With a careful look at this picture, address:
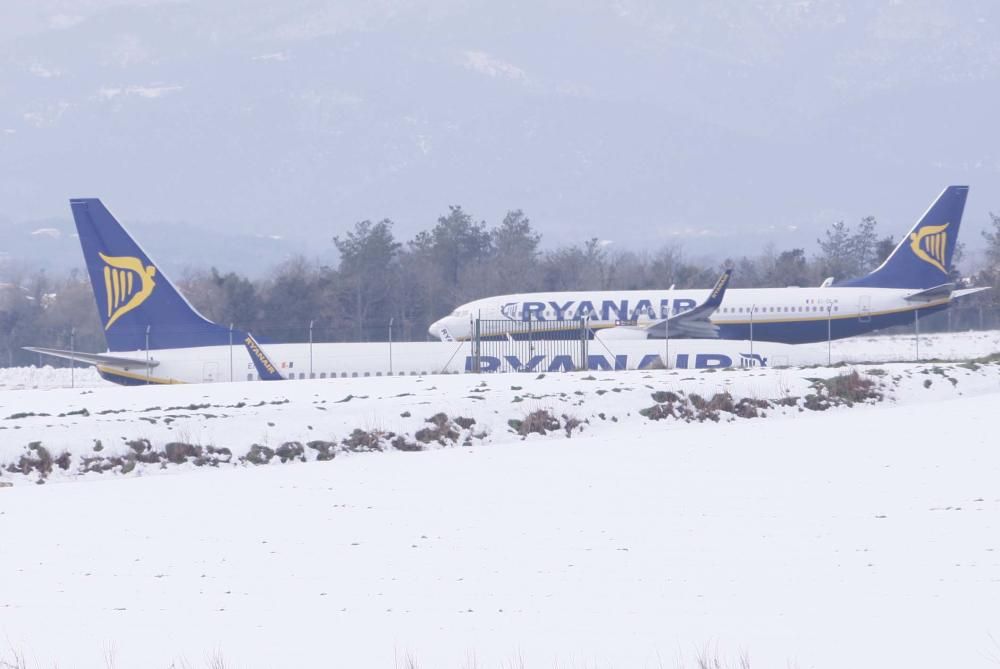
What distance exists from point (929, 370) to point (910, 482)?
14512mm

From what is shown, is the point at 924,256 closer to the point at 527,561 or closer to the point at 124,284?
the point at 124,284

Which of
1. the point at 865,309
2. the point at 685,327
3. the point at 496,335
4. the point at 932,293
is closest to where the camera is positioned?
the point at 496,335

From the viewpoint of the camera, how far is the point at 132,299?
44.7 metres

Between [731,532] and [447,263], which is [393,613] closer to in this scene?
[731,532]

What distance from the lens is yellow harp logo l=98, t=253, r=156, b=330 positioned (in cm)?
4462

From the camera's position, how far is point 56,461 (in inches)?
894

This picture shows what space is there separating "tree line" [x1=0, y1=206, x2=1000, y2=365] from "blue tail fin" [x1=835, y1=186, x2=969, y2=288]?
14519 millimetres

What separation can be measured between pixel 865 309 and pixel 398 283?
1556 inches

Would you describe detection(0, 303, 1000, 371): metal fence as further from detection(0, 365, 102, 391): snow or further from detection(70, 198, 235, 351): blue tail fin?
detection(70, 198, 235, 351): blue tail fin

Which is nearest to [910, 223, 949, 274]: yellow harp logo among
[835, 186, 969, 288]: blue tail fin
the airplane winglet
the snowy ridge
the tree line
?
[835, 186, 969, 288]: blue tail fin

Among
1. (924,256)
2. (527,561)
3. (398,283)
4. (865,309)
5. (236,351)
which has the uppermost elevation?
(398,283)

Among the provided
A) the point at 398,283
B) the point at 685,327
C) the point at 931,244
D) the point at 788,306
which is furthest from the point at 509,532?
the point at 398,283

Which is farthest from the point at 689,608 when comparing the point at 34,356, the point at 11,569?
the point at 34,356

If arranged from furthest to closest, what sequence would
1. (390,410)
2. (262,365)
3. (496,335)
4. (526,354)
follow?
1. (496,335)
2. (526,354)
3. (262,365)
4. (390,410)
